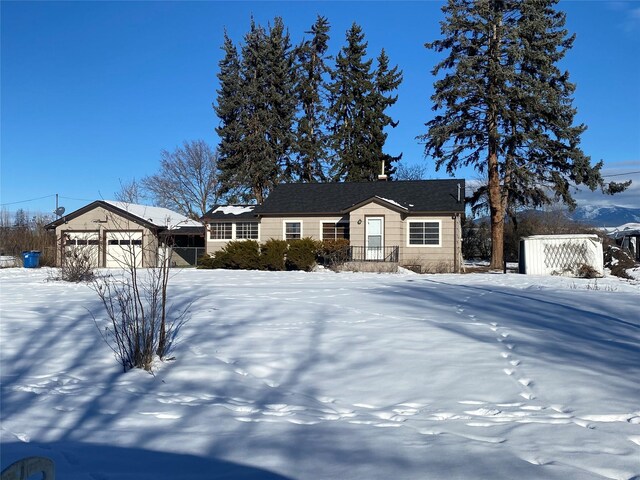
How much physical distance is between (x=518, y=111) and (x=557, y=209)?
53.6ft

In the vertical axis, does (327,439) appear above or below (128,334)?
below

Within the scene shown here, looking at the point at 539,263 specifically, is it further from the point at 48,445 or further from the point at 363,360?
the point at 48,445

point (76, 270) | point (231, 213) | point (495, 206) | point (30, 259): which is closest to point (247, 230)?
point (231, 213)

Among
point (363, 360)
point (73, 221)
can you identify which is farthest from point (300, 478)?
point (73, 221)

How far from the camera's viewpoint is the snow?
3.80 meters

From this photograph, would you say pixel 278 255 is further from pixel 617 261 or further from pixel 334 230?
pixel 617 261

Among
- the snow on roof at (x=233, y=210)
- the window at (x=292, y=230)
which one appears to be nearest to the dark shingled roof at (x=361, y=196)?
the window at (x=292, y=230)

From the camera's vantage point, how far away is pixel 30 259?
27.2 m

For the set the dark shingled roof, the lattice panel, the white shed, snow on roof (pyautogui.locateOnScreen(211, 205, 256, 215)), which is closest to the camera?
the white shed

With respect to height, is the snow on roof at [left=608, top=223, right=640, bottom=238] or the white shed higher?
the snow on roof at [left=608, top=223, right=640, bottom=238]

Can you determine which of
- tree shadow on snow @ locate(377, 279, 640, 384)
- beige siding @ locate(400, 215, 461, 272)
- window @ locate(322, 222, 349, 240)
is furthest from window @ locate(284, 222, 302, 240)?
tree shadow on snow @ locate(377, 279, 640, 384)

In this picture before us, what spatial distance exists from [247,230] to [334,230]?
5234mm

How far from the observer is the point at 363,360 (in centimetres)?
685

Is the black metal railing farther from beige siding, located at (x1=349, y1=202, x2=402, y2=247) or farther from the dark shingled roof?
the dark shingled roof
